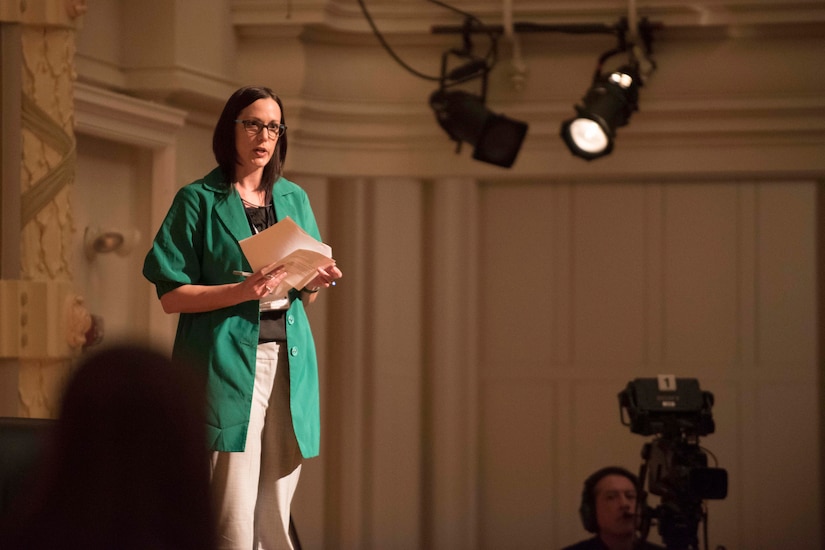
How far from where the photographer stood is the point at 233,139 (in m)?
2.41

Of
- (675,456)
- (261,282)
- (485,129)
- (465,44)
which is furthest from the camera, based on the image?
(465,44)

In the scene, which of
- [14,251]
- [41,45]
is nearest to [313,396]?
[14,251]

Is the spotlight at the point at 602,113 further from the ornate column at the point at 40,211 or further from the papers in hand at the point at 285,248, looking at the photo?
the papers in hand at the point at 285,248

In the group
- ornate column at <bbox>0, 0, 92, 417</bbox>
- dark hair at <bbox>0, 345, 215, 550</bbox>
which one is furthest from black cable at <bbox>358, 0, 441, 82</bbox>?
dark hair at <bbox>0, 345, 215, 550</bbox>

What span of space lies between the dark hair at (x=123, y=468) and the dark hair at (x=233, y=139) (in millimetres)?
1484

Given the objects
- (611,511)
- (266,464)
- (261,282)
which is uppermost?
(261,282)

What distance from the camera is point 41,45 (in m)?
3.37

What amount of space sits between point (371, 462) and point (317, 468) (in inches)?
8.3

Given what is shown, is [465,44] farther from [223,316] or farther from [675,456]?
[223,316]

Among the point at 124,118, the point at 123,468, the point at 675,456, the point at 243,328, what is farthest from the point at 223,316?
the point at 124,118

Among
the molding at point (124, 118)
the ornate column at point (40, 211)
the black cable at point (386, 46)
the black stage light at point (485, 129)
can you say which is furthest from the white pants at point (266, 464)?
the black cable at point (386, 46)

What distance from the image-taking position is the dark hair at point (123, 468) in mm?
942

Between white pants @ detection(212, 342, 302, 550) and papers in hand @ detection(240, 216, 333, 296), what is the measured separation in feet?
0.61

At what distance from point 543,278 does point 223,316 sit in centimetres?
274
